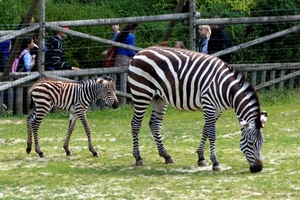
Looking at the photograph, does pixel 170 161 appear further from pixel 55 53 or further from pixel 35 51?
pixel 35 51

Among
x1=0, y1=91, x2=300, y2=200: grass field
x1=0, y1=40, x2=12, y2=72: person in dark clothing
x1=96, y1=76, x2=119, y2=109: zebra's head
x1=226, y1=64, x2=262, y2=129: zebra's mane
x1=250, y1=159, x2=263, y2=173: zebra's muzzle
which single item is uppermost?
x1=226, y1=64, x2=262, y2=129: zebra's mane

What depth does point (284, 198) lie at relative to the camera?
10.2 metres

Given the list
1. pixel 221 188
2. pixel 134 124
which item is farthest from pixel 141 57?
pixel 221 188

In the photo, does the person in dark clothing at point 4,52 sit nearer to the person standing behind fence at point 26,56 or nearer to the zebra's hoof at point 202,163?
→ the person standing behind fence at point 26,56

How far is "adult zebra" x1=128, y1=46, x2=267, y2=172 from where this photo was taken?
11742mm

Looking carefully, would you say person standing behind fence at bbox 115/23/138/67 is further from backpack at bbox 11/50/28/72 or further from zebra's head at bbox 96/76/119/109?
zebra's head at bbox 96/76/119/109

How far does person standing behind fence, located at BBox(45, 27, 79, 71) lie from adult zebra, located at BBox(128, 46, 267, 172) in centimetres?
518

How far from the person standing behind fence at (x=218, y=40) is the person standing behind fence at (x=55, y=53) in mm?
3179

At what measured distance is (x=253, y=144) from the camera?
11648 millimetres

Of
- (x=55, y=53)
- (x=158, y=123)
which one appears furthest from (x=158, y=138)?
(x=55, y=53)

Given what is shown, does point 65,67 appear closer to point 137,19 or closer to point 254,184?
point 137,19

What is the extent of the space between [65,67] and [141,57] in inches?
219

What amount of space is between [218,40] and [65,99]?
6.09 meters

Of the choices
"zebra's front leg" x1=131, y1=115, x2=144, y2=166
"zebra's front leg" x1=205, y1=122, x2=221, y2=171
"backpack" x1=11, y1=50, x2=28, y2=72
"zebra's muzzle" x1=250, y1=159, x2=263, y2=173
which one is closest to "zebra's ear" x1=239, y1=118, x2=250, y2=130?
"zebra's muzzle" x1=250, y1=159, x2=263, y2=173
